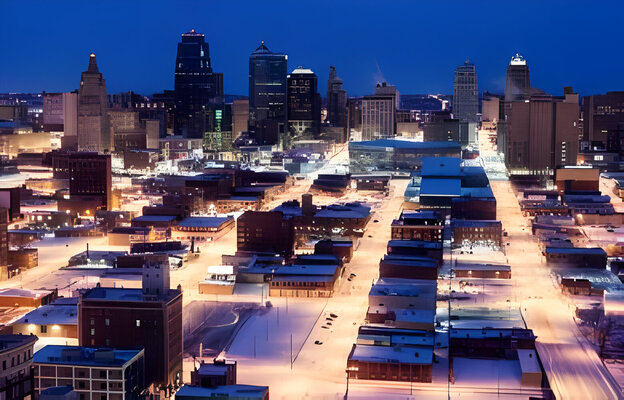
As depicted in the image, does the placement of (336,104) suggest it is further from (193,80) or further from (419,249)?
(419,249)

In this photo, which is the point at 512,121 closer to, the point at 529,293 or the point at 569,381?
the point at 529,293

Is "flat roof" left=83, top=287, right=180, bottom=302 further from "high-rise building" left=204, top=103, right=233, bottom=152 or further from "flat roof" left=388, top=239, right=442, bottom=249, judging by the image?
"high-rise building" left=204, top=103, right=233, bottom=152

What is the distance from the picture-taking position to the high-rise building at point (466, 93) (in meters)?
95.2

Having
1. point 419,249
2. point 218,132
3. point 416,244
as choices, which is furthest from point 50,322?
point 218,132

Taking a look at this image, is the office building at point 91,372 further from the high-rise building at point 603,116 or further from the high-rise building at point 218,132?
the high-rise building at point 603,116

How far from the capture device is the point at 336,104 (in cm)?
9506

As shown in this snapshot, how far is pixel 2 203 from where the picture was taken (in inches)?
1483

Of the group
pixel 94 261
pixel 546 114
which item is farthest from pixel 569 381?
pixel 546 114

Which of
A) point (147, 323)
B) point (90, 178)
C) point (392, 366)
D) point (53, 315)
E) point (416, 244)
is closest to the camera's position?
point (147, 323)

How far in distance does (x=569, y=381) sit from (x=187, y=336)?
7.75m

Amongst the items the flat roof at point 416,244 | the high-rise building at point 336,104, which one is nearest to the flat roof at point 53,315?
the flat roof at point 416,244

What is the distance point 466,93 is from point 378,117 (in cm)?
1366

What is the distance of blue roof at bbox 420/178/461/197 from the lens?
43.9 meters

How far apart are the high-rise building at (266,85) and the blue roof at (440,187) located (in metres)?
41.4
